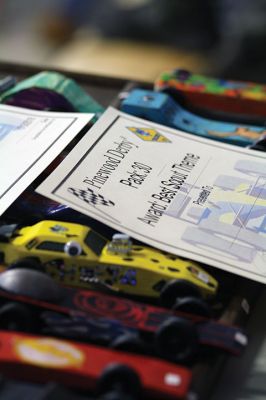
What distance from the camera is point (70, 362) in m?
0.55

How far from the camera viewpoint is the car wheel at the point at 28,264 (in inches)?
25.0

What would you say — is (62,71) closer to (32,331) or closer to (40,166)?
(40,166)

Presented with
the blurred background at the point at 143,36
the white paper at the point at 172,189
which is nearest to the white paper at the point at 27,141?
the white paper at the point at 172,189

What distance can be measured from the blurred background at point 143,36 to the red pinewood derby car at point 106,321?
4.83ft

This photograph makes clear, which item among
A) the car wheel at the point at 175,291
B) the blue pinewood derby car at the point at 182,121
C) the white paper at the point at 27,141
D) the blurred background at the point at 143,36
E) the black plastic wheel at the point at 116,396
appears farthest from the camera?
the blurred background at the point at 143,36

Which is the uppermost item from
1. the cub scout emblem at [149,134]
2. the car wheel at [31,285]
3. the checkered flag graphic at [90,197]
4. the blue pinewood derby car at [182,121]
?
the blue pinewood derby car at [182,121]

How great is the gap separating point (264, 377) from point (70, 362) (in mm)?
188

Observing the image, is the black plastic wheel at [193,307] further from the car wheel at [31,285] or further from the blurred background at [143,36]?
the blurred background at [143,36]

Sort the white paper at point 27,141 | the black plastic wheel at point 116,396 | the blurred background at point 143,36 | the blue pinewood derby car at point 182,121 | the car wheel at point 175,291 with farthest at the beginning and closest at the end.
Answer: the blurred background at point 143,36
the blue pinewood derby car at point 182,121
the white paper at point 27,141
the car wheel at point 175,291
the black plastic wheel at point 116,396

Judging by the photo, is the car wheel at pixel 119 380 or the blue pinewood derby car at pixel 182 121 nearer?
the car wheel at pixel 119 380

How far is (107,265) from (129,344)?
3.9 inches

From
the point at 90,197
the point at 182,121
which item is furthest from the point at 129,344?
the point at 182,121

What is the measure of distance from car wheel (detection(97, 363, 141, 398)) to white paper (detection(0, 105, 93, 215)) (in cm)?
23

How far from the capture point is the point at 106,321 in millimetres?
587
